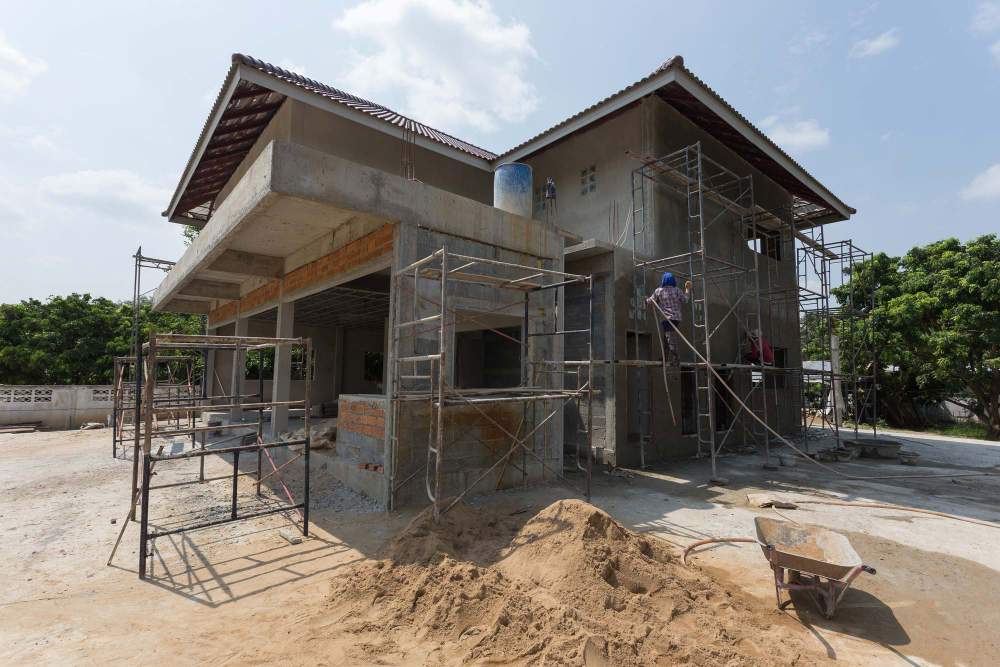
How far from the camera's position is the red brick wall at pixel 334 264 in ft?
22.2

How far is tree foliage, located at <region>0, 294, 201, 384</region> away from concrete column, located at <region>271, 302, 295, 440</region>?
46.5 ft

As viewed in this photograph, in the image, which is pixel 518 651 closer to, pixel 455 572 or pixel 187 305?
pixel 455 572

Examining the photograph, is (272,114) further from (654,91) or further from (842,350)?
(842,350)

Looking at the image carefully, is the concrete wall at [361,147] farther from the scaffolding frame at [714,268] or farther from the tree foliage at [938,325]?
the tree foliage at [938,325]

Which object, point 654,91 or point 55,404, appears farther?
point 55,404

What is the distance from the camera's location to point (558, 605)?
11.4 feet

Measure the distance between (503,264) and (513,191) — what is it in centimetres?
288

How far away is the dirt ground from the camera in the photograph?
317cm

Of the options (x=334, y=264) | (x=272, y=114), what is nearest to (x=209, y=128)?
(x=272, y=114)

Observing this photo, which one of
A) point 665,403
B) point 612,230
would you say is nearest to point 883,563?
point 665,403

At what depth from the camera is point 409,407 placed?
6285mm

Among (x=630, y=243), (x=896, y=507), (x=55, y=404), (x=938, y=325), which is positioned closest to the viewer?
(x=896, y=507)

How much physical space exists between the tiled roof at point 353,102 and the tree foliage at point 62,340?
15.4m

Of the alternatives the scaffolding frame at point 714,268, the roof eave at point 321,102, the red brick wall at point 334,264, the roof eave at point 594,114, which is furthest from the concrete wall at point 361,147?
the scaffolding frame at point 714,268
